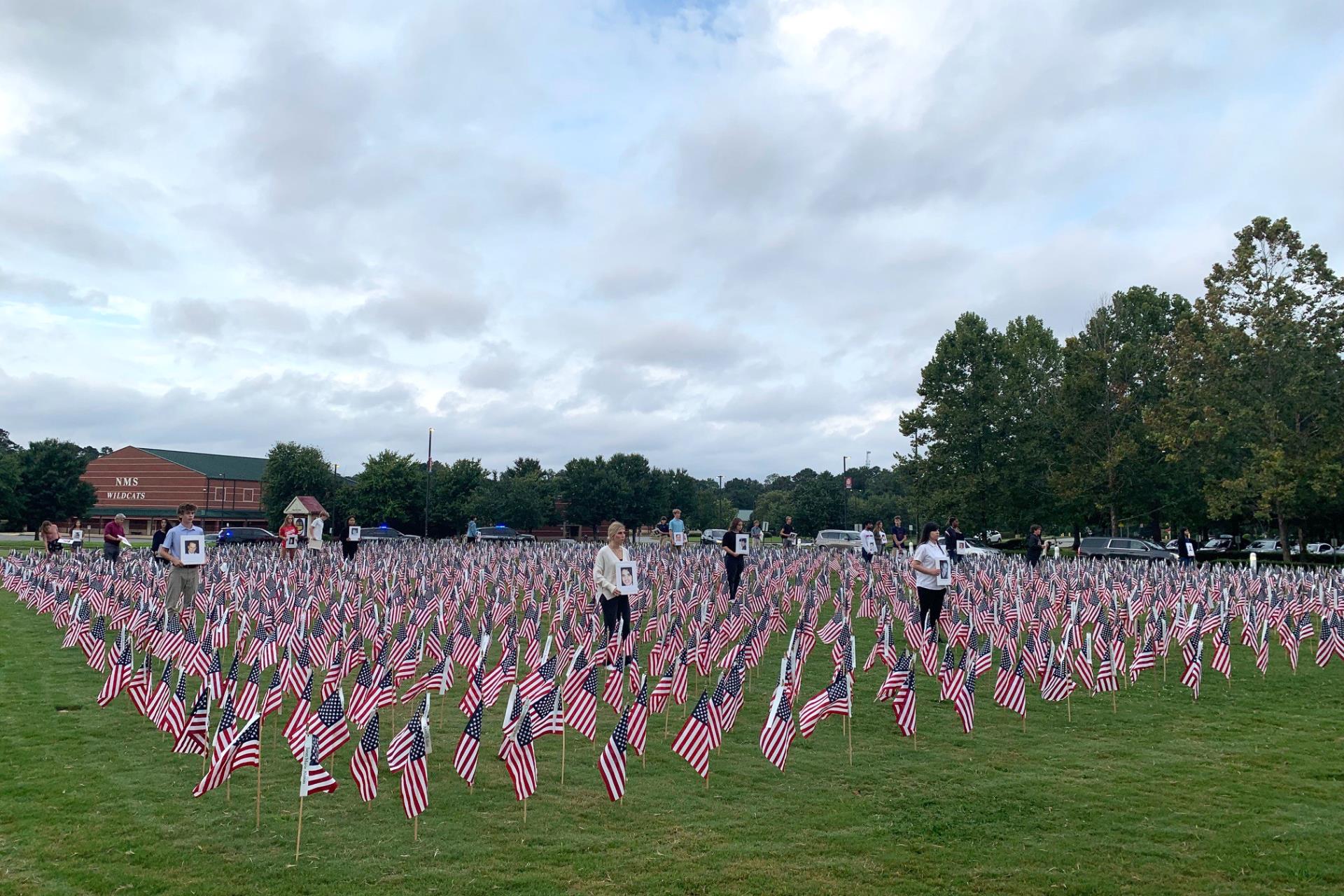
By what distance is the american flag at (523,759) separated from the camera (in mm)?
6840

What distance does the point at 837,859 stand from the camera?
6.16 meters

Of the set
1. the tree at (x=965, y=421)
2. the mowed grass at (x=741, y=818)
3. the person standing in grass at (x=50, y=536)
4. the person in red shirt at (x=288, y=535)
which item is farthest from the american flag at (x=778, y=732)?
the tree at (x=965, y=421)

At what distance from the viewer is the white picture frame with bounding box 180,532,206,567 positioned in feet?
47.3

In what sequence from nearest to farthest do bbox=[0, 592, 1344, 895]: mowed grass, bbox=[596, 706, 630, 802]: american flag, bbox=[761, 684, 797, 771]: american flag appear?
bbox=[0, 592, 1344, 895]: mowed grass → bbox=[596, 706, 630, 802]: american flag → bbox=[761, 684, 797, 771]: american flag

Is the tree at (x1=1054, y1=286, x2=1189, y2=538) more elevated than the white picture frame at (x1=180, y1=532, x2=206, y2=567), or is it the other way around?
the tree at (x1=1054, y1=286, x2=1189, y2=538)

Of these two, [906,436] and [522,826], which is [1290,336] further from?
[522,826]

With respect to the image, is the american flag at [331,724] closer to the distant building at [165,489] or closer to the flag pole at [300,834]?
the flag pole at [300,834]

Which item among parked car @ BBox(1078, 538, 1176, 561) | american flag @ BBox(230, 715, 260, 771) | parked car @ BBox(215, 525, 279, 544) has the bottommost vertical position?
american flag @ BBox(230, 715, 260, 771)

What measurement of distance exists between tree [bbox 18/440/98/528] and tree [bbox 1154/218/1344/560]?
71967 mm

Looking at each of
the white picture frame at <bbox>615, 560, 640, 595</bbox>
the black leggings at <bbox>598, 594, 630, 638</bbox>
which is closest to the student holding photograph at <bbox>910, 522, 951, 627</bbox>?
the white picture frame at <bbox>615, 560, 640, 595</bbox>

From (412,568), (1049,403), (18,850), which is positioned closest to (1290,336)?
(1049,403)

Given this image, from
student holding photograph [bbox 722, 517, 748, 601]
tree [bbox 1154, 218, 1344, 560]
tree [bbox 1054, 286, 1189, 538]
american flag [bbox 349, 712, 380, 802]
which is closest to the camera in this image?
american flag [bbox 349, 712, 380, 802]

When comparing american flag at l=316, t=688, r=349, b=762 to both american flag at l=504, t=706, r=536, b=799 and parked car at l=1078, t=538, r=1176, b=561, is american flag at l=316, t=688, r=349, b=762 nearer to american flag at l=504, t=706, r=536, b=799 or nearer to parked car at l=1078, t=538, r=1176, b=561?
american flag at l=504, t=706, r=536, b=799

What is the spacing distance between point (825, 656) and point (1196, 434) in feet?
101
